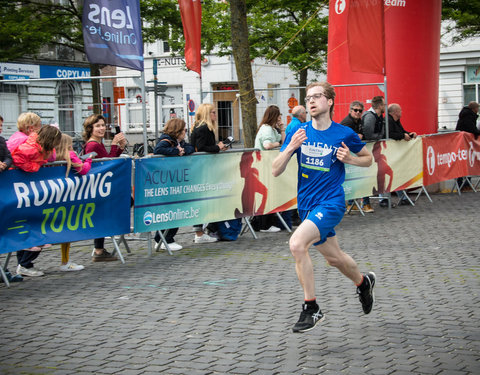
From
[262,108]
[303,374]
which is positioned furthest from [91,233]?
[262,108]

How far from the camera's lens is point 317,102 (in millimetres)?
6379

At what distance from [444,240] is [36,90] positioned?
22.5ft

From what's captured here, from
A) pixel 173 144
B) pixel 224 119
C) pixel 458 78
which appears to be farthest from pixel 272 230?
pixel 458 78

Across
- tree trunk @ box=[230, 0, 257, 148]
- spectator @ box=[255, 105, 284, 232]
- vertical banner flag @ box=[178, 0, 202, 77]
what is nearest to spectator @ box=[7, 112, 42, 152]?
vertical banner flag @ box=[178, 0, 202, 77]

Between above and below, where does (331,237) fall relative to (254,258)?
above

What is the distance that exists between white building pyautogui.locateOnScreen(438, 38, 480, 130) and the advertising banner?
86.7ft

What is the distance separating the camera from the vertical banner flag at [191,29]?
1201 cm

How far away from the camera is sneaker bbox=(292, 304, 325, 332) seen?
5941 mm

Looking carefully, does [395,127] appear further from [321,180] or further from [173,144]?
[321,180]

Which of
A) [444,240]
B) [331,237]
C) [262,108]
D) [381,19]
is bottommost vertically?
[444,240]

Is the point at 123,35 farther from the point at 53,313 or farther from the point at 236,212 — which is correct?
the point at 53,313

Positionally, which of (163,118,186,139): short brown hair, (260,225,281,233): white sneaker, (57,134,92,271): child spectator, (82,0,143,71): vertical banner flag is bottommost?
(260,225,281,233): white sneaker

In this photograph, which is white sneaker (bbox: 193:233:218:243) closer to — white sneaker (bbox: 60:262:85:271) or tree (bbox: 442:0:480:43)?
white sneaker (bbox: 60:262:85:271)

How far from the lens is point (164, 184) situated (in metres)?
10.1
